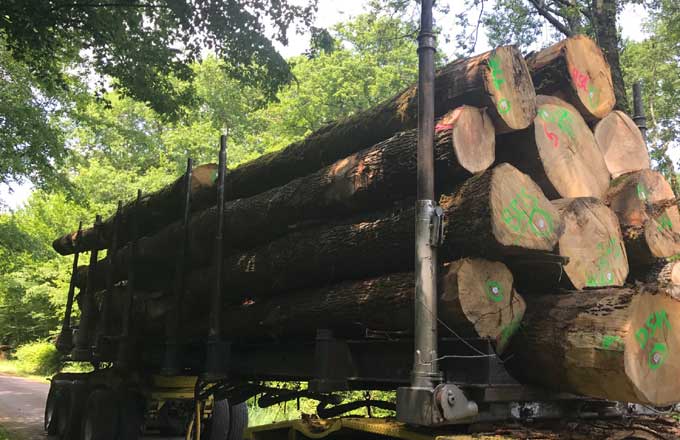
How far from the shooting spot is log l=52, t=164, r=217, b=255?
679cm

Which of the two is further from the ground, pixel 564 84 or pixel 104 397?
pixel 564 84

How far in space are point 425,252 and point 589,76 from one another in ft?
7.22

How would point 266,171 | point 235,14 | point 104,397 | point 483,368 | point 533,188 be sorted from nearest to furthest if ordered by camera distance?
point 483,368 → point 533,188 → point 266,171 → point 104,397 → point 235,14

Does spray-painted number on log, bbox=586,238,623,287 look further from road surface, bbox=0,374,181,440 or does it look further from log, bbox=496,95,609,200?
road surface, bbox=0,374,181,440

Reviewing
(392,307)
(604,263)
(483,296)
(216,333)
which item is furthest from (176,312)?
(604,263)

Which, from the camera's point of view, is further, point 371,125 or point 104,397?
point 104,397

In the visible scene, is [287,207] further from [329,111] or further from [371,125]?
[329,111]

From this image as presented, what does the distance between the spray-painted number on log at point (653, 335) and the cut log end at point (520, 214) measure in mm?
657

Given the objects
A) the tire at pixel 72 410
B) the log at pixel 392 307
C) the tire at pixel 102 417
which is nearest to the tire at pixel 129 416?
the tire at pixel 102 417

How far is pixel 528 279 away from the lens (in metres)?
3.75

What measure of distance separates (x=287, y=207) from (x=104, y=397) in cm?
435

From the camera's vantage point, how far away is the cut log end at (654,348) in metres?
2.96

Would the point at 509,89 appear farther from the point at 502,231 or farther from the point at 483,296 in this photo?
the point at 483,296

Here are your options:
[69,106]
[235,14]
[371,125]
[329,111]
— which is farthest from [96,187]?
[371,125]
